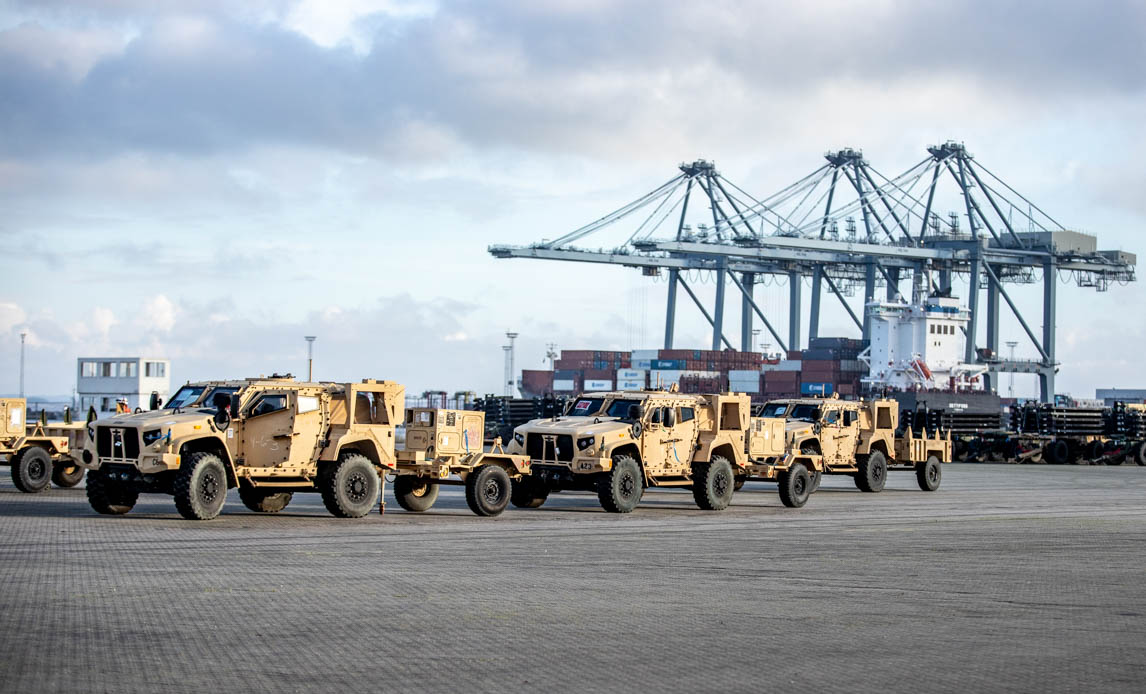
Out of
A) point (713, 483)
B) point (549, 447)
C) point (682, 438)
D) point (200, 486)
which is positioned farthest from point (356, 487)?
point (713, 483)

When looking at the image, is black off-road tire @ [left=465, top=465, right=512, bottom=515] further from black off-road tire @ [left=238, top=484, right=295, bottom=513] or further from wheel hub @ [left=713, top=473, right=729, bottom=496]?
wheel hub @ [left=713, top=473, right=729, bottom=496]

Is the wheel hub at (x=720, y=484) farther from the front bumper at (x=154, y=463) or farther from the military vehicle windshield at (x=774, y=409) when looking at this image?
the front bumper at (x=154, y=463)

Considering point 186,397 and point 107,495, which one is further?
point 186,397

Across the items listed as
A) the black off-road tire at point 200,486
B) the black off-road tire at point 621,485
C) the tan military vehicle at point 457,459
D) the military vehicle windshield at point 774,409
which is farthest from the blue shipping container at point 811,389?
the black off-road tire at point 200,486

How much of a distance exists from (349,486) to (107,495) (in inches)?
138

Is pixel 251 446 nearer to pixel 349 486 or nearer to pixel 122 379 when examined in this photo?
pixel 349 486

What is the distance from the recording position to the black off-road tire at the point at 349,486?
64.3ft

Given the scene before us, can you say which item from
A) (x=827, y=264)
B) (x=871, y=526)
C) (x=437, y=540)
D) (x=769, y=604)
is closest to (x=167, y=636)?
(x=769, y=604)

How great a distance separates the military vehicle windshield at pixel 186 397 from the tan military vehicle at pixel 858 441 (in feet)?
39.9

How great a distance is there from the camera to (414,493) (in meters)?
21.8

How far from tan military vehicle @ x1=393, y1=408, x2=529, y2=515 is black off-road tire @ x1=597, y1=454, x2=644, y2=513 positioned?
1368 mm

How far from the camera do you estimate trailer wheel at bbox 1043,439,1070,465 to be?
50406 mm

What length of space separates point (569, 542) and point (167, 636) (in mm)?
8089

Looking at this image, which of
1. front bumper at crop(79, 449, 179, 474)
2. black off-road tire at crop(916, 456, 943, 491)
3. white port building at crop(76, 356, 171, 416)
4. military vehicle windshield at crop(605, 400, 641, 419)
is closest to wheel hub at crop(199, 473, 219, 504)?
front bumper at crop(79, 449, 179, 474)
